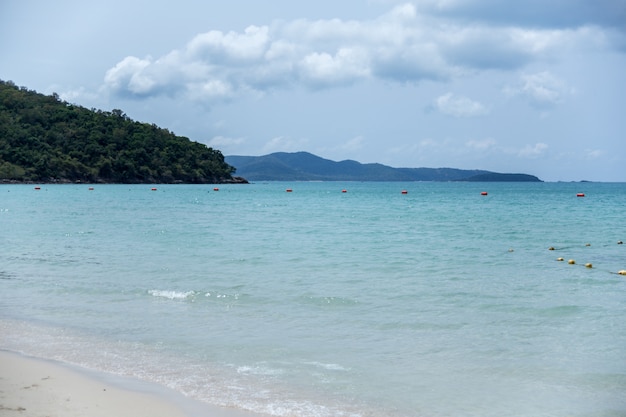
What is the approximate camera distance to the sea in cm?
823

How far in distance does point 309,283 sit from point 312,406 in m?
8.88

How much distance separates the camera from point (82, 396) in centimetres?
769

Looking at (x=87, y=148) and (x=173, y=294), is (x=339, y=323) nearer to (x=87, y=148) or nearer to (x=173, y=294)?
(x=173, y=294)

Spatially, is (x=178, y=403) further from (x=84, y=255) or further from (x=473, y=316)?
(x=84, y=255)

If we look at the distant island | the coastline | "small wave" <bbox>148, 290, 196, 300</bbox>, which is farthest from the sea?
the distant island

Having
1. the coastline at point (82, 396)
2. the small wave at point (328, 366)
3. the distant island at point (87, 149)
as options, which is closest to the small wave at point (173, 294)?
the coastline at point (82, 396)

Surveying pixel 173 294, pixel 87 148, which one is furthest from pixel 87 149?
pixel 173 294

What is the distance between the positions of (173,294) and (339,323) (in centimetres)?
473

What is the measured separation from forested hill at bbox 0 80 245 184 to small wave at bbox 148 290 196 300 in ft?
419

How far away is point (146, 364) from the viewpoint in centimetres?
929

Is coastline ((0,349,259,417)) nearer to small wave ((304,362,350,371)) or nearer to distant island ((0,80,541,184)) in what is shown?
small wave ((304,362,350,371))

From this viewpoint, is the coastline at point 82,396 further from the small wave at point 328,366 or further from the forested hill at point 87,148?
the forested hill at point 87,148

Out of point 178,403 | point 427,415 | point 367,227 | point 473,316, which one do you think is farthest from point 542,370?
point 367,227

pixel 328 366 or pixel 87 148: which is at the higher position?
pixel 87 148
